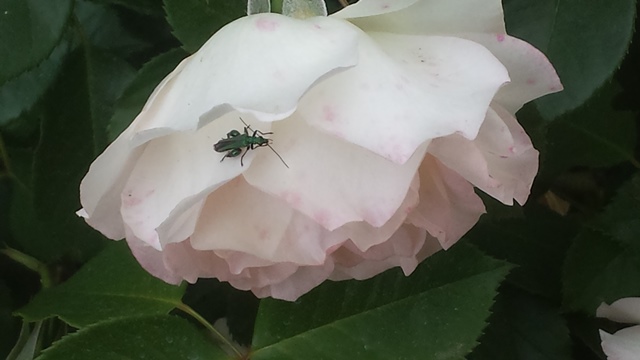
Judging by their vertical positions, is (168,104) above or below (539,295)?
Result: above

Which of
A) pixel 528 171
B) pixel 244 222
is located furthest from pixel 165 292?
pixel 528 171

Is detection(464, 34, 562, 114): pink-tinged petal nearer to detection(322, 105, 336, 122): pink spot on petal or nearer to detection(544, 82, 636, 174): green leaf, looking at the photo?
detection(322, 105, 336, 122): pink spot on petal

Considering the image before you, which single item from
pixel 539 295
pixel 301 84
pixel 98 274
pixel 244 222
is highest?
pixel 301 84

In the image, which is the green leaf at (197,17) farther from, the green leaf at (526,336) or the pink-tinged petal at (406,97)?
the green leaf at (526,336)

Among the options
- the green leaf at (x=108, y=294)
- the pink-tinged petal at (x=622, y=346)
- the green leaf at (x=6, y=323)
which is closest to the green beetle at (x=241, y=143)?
the green leaf at (x=108, y=294)

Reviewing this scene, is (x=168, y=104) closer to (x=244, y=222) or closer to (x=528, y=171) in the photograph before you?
(x=244, y=222)

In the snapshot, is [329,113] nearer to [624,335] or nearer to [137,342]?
[137,342]

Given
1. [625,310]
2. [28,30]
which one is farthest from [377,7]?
[625,310]
